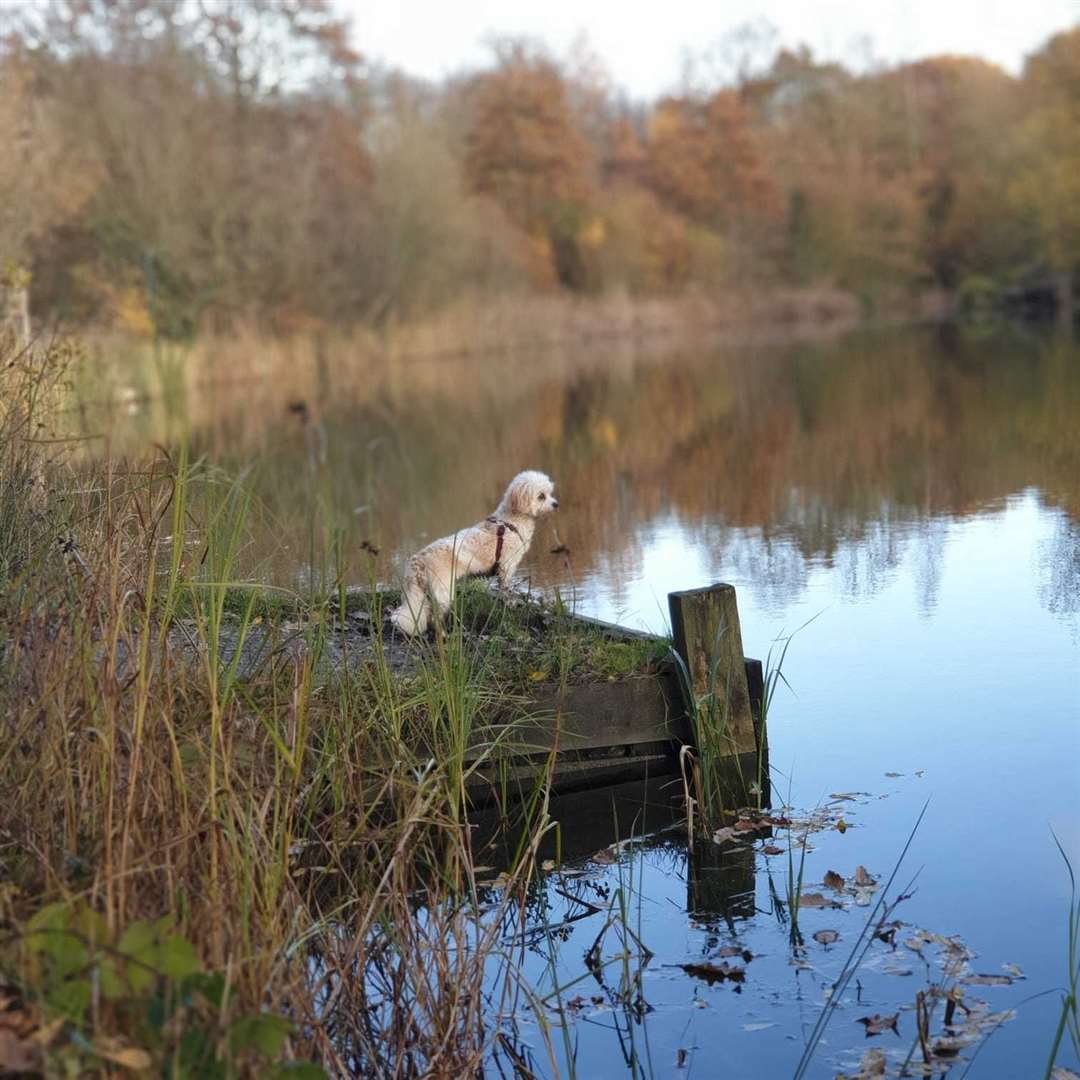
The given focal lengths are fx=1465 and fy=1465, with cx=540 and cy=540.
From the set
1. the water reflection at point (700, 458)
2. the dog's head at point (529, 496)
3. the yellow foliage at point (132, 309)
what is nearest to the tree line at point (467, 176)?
the yellow foliage at point (132, 309)

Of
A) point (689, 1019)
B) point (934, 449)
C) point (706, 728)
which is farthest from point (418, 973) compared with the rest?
point (934, 449)

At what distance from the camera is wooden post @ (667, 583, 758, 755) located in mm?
5582

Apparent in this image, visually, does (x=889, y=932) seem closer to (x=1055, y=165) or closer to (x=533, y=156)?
(x=533, y=156)

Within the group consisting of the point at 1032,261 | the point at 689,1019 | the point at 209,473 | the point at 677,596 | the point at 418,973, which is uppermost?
the point at 1032,261

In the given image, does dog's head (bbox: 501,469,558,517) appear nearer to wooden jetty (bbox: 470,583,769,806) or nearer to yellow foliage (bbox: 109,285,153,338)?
wooden jetty (bbox: 470,583,769,806)

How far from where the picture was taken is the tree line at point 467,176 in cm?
2958

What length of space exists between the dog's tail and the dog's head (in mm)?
998

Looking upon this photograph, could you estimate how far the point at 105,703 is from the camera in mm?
3154

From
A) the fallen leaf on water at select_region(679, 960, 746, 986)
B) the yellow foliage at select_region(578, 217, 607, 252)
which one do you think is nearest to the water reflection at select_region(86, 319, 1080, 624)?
the fallen leaf on water at select_region(679, 960, 746, 986)

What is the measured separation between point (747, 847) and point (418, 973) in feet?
6.38

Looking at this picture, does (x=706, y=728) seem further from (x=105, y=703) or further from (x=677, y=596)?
(x=105, y=703)

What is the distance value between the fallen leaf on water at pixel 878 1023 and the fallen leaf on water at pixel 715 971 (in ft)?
1.44

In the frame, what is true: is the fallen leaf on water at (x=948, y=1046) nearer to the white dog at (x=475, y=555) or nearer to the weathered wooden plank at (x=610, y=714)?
the weathered wooden plank at (x=610, y=714)

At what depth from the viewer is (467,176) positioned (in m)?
46.4
